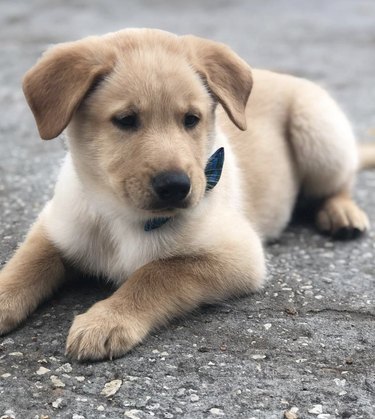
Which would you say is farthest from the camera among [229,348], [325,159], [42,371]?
[325,159]

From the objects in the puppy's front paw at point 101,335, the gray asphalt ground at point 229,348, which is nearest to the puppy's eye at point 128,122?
the puppy's front paw at point 101,335

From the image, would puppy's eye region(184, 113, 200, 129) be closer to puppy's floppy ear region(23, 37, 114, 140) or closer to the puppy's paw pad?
puppy's floppy ear region(23, 37, 114, 140)

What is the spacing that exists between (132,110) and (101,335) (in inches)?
40.7

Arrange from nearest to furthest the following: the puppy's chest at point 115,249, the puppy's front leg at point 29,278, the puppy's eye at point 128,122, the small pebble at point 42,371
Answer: the small pebble at point 42,371
the puppy's eye at point 128,122
the puppy's front leg at point 29,278
the puppy's chest at point 115,249

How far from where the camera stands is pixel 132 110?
3438 mm

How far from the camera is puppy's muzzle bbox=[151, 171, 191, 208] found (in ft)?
10.7

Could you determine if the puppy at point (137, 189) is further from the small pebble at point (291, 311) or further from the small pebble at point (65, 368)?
the small pebble at point (291, 311)

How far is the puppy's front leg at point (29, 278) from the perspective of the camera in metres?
3.58

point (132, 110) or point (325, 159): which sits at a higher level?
point (132, 110)

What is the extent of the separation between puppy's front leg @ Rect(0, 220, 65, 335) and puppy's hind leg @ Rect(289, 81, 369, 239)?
6.78 ft

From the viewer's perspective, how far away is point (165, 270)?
12.1 ft

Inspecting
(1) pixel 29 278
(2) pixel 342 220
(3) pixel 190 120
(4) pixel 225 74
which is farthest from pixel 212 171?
(2) pixel 342 220

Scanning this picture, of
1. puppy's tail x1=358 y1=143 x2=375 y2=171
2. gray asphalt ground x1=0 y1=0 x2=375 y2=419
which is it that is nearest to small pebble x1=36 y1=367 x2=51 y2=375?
gray asphalt ground x1=0 y1=0 x2=375 y2=419

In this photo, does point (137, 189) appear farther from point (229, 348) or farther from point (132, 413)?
point (132, 413)
